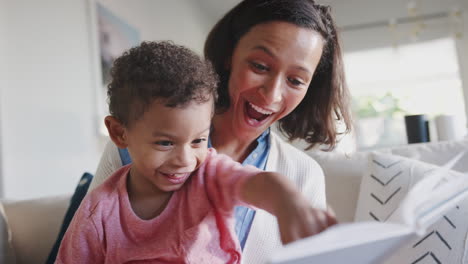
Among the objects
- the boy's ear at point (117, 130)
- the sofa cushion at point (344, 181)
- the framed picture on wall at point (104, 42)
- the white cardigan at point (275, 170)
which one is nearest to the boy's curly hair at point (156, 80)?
the boy's ear at point (117, 130)

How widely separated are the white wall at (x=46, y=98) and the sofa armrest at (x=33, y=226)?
0.34 m

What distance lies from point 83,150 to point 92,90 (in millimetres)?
401

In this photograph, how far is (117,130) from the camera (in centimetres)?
86

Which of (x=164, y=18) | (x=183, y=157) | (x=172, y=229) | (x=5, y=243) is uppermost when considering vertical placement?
(x=164, y=18)

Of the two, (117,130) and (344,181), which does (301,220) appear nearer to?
(117,130)

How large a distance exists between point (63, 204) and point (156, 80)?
4.48ft

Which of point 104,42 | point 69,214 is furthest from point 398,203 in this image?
point 104,42

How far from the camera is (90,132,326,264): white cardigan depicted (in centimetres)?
116

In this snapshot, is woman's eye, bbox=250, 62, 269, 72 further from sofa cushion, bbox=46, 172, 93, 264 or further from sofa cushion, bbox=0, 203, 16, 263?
sofa cushion, bbox=0, 203, 16, 263

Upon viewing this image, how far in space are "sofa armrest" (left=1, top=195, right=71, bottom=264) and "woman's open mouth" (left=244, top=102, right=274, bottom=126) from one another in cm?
108

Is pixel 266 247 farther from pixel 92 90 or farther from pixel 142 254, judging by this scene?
pixel 92 90

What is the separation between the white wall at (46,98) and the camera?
2.25m

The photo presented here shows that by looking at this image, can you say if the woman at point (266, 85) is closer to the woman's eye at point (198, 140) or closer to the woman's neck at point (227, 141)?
the woman's neck at point (227, 141)

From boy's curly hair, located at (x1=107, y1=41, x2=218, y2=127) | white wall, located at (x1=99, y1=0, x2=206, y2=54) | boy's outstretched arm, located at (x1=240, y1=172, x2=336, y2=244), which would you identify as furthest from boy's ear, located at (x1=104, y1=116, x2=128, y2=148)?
white wall, located at (x1=99, y1=0, x2=206, y2=54)
